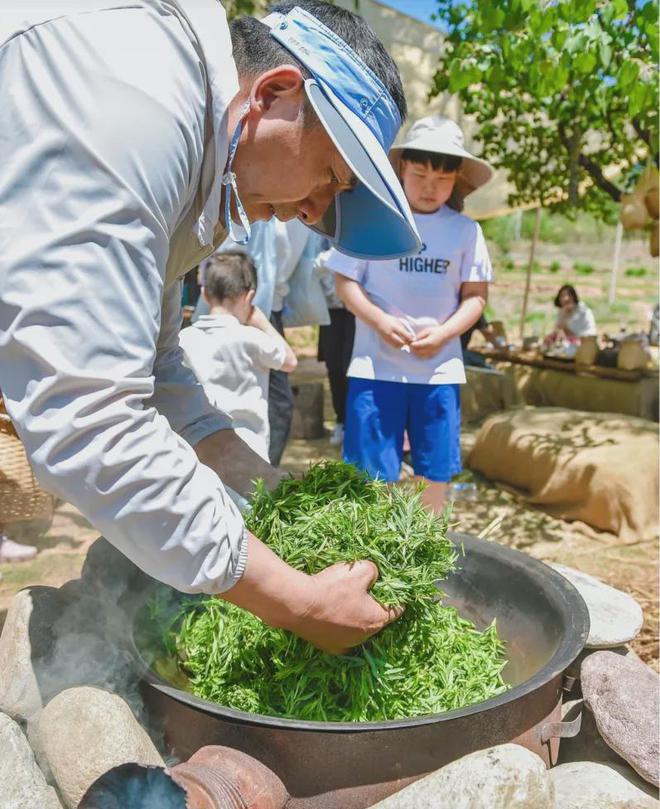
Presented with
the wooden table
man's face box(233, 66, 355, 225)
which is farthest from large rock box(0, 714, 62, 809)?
the wooden table

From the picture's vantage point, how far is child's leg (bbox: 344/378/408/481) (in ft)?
13.3

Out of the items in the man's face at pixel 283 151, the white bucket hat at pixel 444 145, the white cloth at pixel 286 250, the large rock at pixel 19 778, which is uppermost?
the white bucket hat at pixel 444 145

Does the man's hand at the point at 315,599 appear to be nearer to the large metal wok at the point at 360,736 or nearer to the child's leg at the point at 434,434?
the large metal wok at the point at 360,736

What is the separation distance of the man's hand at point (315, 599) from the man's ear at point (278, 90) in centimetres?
80

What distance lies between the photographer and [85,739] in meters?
1.80

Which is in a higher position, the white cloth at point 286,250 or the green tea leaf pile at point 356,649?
the white cloth at point 286,250

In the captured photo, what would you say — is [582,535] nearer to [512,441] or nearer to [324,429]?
[512,441]

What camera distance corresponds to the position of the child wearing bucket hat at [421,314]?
3988 millimetres

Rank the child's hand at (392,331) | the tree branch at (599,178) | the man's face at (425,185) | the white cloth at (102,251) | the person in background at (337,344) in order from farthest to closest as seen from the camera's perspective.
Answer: the tree branch at (599,178) < the person in background at (337,344) < the man's face at (425,185) < the child's hand at (392,331) < the white cloth at (102,251)

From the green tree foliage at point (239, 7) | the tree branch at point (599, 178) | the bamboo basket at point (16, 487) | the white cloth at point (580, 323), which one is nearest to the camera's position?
A: the bamboo basket at point (16, 487)

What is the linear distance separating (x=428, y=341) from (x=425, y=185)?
765mm

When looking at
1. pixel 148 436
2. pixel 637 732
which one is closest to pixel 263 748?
pixel 148 436

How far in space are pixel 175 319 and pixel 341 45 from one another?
836mm

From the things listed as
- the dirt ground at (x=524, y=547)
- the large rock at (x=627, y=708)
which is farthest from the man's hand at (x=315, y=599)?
the dirt ground at (x=524, y=547)
